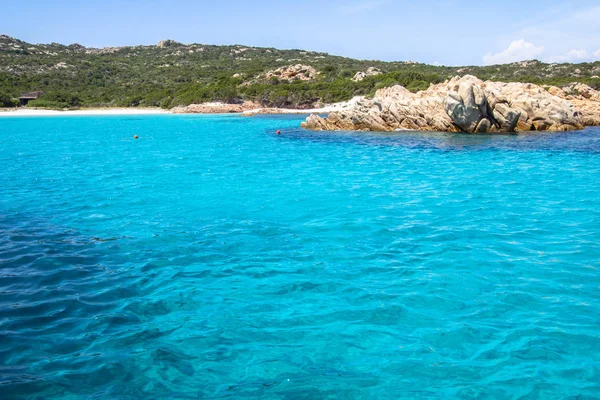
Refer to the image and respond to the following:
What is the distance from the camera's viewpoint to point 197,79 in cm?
12388

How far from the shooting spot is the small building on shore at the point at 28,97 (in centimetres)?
10012

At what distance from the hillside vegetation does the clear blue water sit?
64.6m

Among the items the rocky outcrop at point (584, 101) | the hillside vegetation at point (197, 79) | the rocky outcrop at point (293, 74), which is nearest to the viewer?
the rocky outcrop at point (584, 101)

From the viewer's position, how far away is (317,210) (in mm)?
16828

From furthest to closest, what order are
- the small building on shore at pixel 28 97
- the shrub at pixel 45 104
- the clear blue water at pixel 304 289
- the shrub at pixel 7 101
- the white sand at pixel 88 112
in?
the small building on shore at pixel 28 97, the shrub at pixel 45 104, the shrub at pixel 7 101, the white sand at pixel 88 112, the clear blue water at pixel 304 289

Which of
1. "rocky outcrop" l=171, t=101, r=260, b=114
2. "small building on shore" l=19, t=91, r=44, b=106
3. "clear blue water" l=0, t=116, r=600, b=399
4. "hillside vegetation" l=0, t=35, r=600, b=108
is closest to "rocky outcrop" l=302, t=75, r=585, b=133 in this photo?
"clear blue water" l=0, t=116, r=600, b=399

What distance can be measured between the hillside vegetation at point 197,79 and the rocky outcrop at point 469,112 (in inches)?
1256

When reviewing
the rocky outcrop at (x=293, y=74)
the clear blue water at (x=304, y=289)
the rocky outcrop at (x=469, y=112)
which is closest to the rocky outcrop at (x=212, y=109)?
the rocky outcrop at (x=293, y=74)

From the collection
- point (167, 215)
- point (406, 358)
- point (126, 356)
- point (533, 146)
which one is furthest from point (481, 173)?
point (126, 356)

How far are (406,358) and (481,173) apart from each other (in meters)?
18.4

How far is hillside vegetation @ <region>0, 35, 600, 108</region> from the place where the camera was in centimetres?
9056

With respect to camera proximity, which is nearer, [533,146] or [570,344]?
[570,344]

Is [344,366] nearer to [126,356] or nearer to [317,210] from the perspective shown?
[126,356]

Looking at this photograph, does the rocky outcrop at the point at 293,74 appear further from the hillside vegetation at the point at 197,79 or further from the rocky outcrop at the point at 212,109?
the rocky outcrop at the point at 212,109
